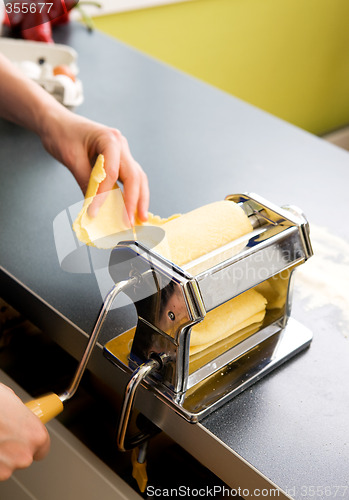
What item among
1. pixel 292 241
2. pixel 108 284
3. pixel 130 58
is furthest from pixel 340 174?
pixel 130 58

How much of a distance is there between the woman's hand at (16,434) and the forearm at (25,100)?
2.05 ft

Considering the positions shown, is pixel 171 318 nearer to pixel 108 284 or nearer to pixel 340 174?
pixel 108 284

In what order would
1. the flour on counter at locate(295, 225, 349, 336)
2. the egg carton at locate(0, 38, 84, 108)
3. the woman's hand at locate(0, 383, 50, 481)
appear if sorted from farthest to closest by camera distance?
1. the egg carton at locate(0, 38, 84, 108)
2. the flour on counter at locate(295, 225, 349, 336)
3. the woman's hand at locate(0, 383, 50, 481)

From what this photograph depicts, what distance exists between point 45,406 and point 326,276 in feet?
1.58

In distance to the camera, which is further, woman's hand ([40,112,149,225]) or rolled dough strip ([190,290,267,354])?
woman's hand ([40,112,149,225])

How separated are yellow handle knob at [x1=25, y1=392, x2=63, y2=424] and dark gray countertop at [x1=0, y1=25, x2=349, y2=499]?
0.13 metres

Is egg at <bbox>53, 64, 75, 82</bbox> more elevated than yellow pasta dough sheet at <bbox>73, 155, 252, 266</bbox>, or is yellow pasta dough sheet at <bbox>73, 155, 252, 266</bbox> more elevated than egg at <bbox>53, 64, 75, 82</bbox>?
egg at <bbox>53, 64, 75, 82</bbox>

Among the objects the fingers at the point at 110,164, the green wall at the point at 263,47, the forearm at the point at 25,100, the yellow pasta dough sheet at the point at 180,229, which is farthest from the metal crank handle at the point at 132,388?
the green wall at the point at 263,47

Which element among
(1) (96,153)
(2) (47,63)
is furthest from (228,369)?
(2) (47,63)

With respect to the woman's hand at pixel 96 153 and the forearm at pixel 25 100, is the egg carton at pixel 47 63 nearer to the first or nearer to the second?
the forearm at pixel 25 100

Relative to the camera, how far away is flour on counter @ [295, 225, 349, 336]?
0.90 meters

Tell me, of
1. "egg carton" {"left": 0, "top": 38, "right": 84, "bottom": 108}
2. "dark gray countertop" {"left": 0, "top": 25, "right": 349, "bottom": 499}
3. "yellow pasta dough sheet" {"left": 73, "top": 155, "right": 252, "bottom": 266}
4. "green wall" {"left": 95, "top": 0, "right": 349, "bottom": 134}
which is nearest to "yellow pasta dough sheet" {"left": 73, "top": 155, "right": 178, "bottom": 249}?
"yellow pasta dough sheet" {"left": 73, "top": 155, "right": 252, "bottom": 266}

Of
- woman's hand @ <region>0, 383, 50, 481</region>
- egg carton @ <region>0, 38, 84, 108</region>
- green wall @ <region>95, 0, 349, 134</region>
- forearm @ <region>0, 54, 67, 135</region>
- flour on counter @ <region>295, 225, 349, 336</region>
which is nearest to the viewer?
woman's hand @ <region>0, 383, 50, 481</region>

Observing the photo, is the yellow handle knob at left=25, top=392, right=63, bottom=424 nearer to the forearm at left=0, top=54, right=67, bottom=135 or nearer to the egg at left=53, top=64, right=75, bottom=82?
the forearm at left=0, top=54, right=67, bottom=135
